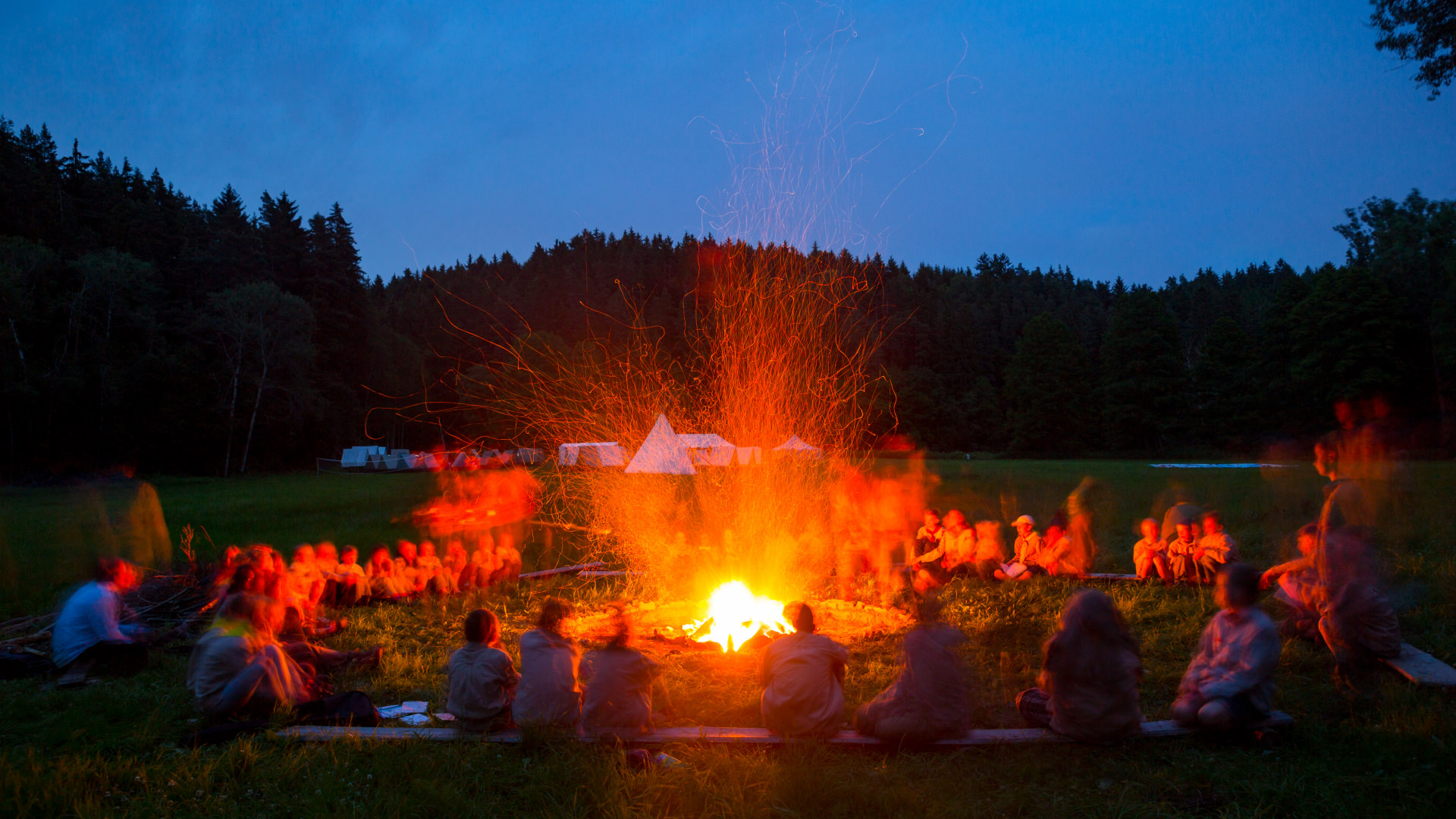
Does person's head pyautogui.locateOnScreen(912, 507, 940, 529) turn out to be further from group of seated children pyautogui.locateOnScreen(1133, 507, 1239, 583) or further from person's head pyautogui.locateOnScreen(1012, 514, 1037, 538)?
group of seated children pyautogui.locateOnScreen(1133, 507, 1239, 583)

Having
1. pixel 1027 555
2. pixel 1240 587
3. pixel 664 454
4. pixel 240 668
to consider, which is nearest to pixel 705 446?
pixel 664 454

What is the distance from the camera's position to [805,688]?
4.88 m

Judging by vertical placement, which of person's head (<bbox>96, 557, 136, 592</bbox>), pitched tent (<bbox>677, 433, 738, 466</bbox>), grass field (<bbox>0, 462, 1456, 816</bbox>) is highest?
pitched tent (<bbox>677, 433, 738, 466</bbox>)

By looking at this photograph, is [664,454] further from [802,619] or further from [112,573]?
[802,619]

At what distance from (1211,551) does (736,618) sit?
5694 millimetres

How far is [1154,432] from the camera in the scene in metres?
58.3

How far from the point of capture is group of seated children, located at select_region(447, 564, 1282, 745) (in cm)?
466

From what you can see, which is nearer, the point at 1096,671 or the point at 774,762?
the point at 774,762

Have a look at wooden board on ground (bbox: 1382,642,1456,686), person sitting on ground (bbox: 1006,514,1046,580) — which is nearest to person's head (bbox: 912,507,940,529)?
person sitting on ground (bbox: 1006,514,1046,580)

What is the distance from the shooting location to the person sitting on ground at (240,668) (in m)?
5.14

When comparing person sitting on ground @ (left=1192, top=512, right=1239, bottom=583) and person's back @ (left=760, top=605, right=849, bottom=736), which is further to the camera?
person sitting on ground @ (left=1192, top=512, right=1239, bottom=583)

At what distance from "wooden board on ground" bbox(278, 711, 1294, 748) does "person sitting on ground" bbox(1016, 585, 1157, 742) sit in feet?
0.61

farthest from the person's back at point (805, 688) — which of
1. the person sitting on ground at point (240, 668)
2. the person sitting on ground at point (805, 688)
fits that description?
the person sitting on ground at point (240, 668)

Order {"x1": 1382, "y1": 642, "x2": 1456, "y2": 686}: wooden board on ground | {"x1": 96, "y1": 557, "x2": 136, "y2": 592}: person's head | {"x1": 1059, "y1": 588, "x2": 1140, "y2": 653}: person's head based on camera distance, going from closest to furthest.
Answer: {"x1": 1059, "y1": 588, "x2": 1140, "y2": 653}: person's head, {"x1": 1382, "y1": 642, "x2": 1456, "y2": 686}: wooden board on ground, {"x1": 96, "y1": 557, "x2": 136, "y2": 592}: person's head
